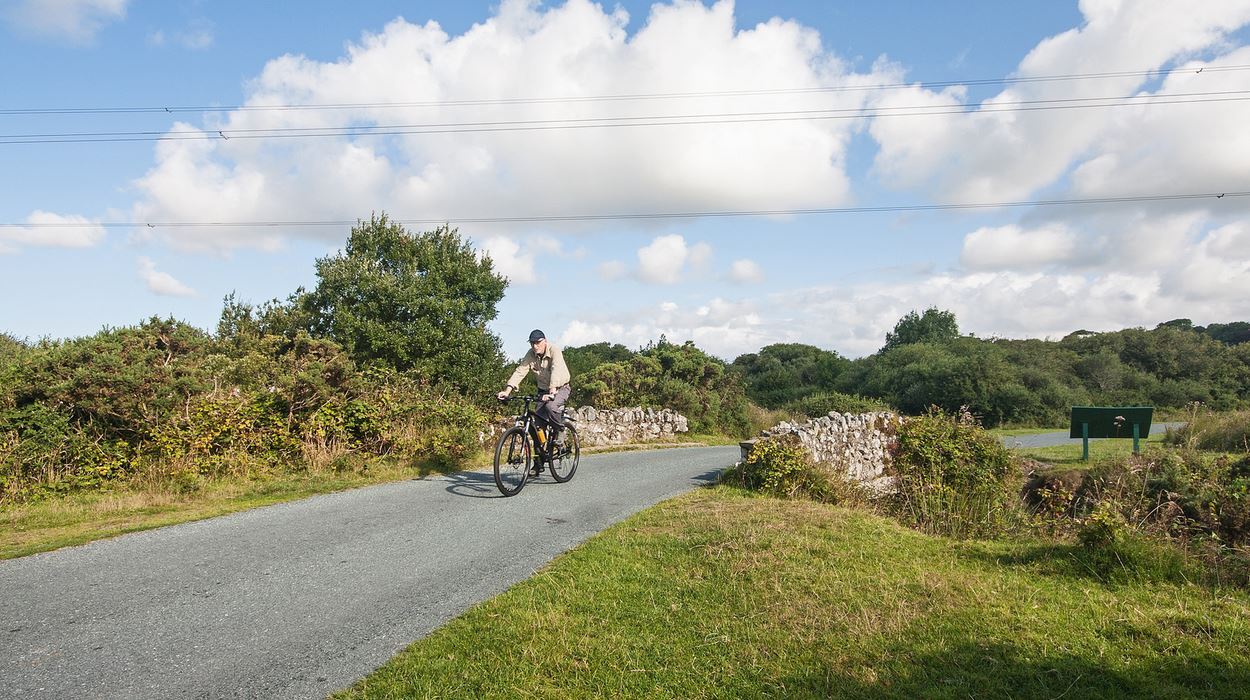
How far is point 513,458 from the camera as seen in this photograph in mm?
9211

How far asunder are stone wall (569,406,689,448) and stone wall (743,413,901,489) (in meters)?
7.00

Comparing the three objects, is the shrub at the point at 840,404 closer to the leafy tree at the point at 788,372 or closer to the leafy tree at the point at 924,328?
the leafy tree at the point at 788,372

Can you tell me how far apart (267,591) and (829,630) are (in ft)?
13.2

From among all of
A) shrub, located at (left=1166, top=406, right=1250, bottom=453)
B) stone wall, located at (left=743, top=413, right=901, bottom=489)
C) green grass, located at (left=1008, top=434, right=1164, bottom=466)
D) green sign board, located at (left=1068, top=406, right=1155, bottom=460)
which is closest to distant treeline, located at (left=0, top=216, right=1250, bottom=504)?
green grass, located at (left=1008, top=434, right=1164, bottom=466)

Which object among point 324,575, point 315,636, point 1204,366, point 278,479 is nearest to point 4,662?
point 315,636

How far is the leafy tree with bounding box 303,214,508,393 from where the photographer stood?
20.4 metres

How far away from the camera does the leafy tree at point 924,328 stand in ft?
242

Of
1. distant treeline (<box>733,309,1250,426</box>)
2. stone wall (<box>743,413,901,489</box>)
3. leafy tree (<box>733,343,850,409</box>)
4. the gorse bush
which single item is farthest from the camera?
leafy tree (<box>733,343,850,409</box>)

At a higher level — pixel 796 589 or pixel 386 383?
pixel 386 383

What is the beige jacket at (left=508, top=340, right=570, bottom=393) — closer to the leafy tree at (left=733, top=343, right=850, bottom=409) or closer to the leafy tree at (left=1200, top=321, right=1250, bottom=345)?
the leafy tree at (left=733, top=343, right=850, bottom=409)

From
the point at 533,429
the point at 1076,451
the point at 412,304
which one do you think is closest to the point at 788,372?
the point at 1076,451

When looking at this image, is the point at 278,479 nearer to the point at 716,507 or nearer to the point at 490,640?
the point at 716,507

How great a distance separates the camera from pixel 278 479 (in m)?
9.43

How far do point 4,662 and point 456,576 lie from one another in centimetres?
269
